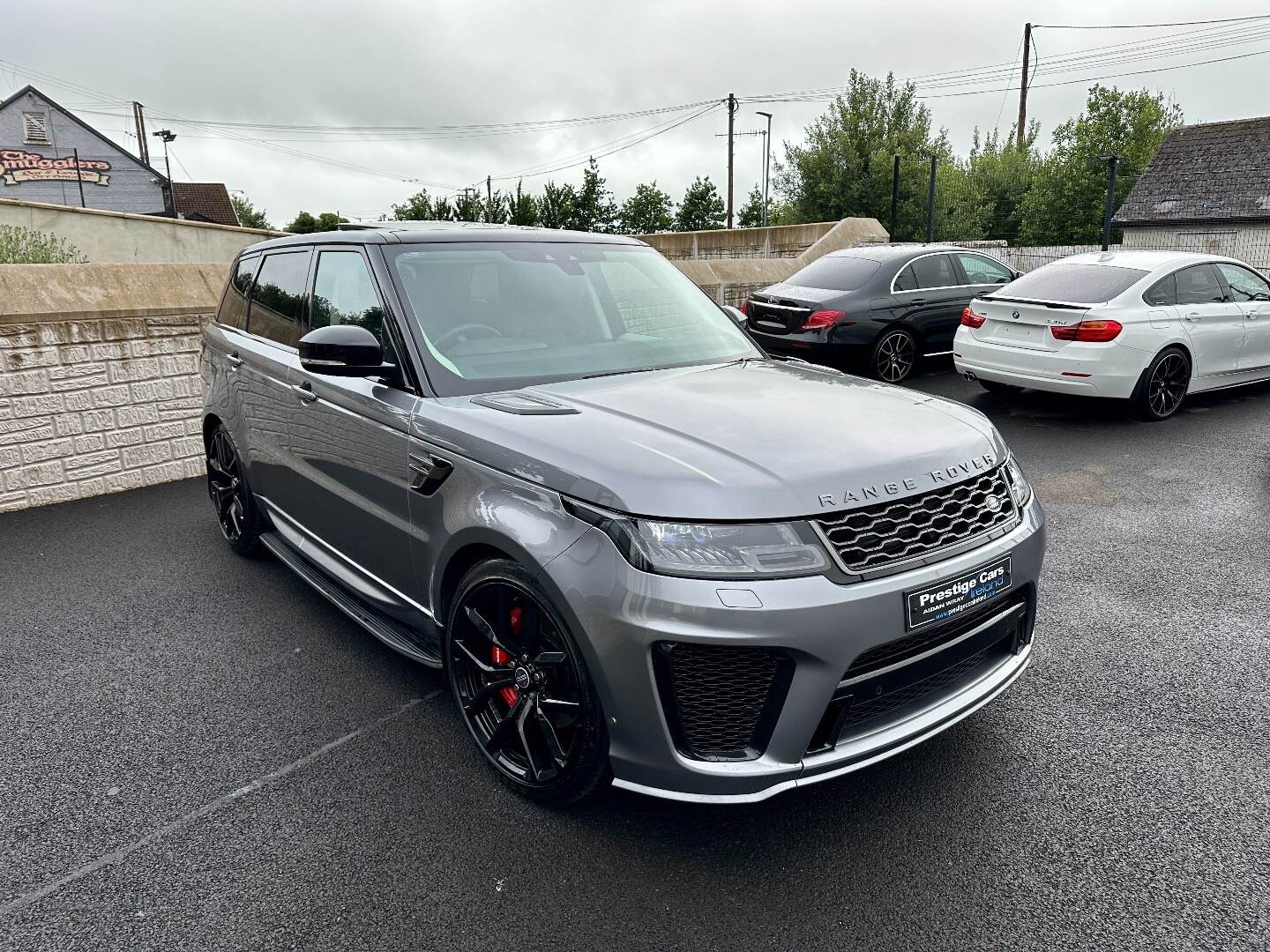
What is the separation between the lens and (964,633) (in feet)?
8.54

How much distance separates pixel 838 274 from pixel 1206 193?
131ft

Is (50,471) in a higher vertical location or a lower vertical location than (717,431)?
lower

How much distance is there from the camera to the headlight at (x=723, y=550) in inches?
89.4

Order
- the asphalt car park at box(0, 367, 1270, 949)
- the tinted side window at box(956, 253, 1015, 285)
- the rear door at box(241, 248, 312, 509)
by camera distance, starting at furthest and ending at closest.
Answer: the tinted side window at box(956, 253, 1015, 285)
the rear door at box(241, 248, 312, 509)
the asphalt car park at box(0, 367, 1270, 949)

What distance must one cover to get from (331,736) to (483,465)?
131 centimetres

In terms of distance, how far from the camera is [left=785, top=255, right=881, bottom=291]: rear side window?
10125mm

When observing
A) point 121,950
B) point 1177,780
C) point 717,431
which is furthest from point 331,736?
point 1177,780

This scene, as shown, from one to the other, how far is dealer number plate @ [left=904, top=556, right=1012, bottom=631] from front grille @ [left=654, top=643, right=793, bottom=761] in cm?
40

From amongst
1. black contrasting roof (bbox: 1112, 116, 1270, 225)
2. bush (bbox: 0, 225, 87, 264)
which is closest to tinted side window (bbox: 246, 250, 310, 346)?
bush (bbox: 0, 225, 87, 264)

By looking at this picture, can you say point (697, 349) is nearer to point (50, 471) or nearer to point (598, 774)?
point (598, 774)

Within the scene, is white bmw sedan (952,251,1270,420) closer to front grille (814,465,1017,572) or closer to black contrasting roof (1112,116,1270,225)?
front grille (814,465,1017,572)

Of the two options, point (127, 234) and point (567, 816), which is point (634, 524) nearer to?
point (567, 816)

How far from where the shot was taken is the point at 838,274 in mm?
→ 10367

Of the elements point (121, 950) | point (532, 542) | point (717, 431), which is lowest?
point (121, 950)
